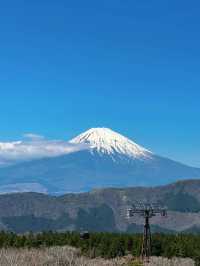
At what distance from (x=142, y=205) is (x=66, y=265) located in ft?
99.4

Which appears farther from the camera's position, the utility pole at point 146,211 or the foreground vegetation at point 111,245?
the foreground vegetation at point 111,245

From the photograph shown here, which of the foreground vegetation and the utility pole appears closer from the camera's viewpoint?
the utility pole

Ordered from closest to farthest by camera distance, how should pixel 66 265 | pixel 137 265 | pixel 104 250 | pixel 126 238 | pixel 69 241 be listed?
pixel 66 265, pixel 137 265, pixel 104 250, pixel 69 241, pixel 126 238

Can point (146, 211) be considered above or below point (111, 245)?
above

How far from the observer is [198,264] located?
230 feet

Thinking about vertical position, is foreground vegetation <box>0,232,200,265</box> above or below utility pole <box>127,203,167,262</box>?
below

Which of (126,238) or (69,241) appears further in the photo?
(126,238)

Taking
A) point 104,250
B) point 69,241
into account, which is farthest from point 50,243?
point 104,250

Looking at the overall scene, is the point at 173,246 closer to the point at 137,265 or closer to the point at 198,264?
the point at 198,264

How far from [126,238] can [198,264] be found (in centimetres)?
2516

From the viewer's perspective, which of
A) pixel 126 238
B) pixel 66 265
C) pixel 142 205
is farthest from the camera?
pixel 126 238

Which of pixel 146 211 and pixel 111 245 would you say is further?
pixel 111 245

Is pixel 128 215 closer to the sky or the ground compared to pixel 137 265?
closer to the sky

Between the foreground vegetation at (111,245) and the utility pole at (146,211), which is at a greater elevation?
the utility pole at (146,211)
